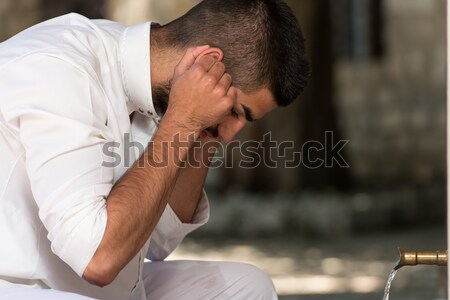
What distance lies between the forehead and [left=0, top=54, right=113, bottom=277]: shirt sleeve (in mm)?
372

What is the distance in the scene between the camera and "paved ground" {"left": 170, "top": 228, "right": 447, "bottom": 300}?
19.4ft

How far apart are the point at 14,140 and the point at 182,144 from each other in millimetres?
351

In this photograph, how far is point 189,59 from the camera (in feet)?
8.20

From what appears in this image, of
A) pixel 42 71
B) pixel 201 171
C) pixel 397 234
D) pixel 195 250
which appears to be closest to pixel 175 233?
pixel 201 171

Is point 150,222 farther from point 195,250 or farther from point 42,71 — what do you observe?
point 195,250

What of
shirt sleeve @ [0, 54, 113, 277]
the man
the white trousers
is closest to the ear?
the man

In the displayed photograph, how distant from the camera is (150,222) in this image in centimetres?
237

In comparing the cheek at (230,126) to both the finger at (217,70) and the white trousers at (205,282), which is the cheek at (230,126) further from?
the white trousers at (205,282)

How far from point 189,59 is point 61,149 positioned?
0.38 m

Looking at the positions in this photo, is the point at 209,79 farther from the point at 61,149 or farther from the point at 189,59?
the point at 61,149

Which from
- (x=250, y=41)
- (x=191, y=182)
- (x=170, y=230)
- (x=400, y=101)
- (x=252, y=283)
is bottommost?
(x=400, y=101)

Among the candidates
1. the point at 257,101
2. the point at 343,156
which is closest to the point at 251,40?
the point at 257,101

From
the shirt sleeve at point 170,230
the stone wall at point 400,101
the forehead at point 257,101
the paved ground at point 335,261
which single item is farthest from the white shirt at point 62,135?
the stone wall at point 400,101

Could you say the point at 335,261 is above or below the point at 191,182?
below
